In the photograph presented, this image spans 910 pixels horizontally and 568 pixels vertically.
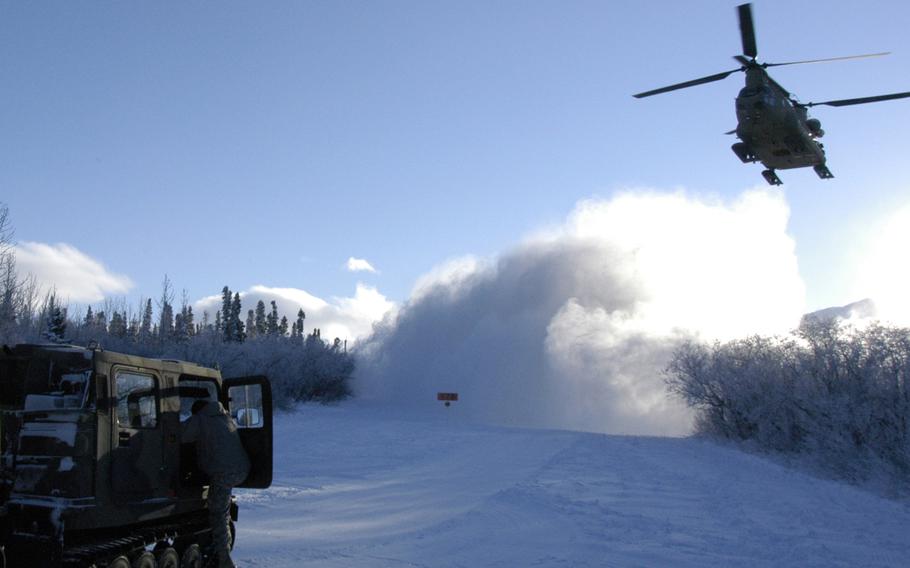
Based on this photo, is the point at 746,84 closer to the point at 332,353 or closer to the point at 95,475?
the point at 95,475

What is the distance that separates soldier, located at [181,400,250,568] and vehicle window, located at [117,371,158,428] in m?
0.48

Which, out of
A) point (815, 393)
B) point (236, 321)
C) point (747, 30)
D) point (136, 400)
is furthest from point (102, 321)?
point (136, 400)

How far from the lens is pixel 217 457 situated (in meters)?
7.94

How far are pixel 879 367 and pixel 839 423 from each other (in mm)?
3329

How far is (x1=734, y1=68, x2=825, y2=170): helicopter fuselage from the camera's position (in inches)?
554

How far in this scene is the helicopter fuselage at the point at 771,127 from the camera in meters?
14.1

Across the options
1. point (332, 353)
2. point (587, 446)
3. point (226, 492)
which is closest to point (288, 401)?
point (332, 353)

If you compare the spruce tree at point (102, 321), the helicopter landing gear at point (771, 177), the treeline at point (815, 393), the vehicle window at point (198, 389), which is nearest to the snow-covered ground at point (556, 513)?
the vehicle window at point (198, 389)

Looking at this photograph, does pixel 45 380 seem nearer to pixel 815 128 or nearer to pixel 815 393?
pixel 815 128

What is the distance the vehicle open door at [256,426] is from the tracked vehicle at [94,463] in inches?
24.9

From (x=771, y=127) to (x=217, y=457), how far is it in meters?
11.5

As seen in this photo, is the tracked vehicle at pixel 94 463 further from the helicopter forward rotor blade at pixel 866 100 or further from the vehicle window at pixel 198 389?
the helicopter forward rotor blade at pixel 866 100

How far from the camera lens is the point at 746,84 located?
1472cm

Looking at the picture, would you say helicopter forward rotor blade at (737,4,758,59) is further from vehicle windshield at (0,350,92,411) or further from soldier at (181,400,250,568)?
vehicle windshield at (0,350,92,411)
